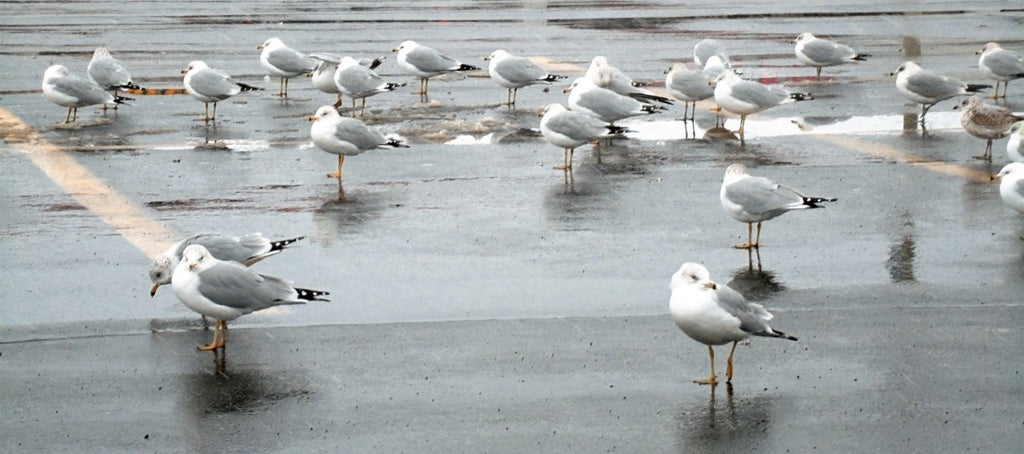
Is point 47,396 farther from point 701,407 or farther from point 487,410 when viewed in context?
point 701,407

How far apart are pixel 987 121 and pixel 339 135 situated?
255 inches

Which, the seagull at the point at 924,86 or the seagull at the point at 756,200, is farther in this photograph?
the seagull at the point at 924,86

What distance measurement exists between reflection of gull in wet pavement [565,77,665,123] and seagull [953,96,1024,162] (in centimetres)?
343

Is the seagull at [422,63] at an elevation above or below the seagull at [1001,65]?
below

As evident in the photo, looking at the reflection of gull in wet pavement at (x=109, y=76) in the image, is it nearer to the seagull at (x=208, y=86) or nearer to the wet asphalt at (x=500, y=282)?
the wet asphalt at (x=500, y=282)

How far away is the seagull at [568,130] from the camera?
13.4 metres

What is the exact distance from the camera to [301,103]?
58.0 feet

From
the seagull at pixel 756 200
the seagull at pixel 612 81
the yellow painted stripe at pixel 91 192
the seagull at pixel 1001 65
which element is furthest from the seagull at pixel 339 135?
the seagull at pixel 1001 65

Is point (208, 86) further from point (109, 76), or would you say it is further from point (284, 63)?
point (284, 63)

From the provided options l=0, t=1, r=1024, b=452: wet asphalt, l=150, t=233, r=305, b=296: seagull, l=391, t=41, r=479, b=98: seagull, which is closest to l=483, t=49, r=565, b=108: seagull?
l=0, t=1, r=1024, b=452: wet asphalt

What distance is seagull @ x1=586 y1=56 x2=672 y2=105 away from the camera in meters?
15.8

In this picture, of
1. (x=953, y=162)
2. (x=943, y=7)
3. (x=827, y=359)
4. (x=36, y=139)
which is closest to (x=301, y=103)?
(x=36, y=139)

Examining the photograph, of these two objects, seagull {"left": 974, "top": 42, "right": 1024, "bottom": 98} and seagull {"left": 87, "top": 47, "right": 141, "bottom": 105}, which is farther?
seagull {"left": 87, "top": 47, "right": 141, "bottom": 105}

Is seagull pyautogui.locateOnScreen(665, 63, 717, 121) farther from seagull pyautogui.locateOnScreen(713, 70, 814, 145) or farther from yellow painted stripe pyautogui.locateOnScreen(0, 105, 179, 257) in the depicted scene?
yellow painted stripe pyautogui.locateOnScreen(0, 105, 179, 257)
